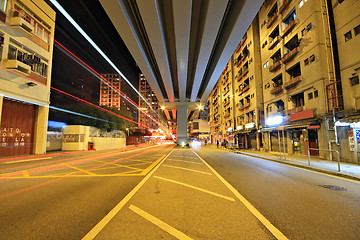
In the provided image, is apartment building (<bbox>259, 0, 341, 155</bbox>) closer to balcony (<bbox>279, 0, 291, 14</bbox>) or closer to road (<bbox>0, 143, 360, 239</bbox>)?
balcony (<bbox>279, 0, 291, 14</bbox>)

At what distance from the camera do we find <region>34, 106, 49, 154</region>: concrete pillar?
55.0 ft

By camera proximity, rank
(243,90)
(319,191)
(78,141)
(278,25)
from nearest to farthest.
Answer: (319,191)
(278,25)
(78,141)
(243,90)

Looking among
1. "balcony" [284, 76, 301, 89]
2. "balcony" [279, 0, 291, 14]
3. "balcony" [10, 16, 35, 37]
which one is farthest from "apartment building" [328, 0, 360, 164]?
"balcony" [10, 16, 35, 37]

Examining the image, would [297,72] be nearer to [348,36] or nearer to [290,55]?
[290,55]

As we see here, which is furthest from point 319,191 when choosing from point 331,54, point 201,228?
point 331,54

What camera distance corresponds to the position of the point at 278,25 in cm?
2156

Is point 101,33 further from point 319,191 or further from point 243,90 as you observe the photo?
point 243,90

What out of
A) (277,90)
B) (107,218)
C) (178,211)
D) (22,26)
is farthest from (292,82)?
(22,26)

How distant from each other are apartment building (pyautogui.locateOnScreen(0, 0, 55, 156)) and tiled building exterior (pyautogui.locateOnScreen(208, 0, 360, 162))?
22922 millimetres

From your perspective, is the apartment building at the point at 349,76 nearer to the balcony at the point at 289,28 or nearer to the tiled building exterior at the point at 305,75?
the tiled building exterior at the point at 305,75

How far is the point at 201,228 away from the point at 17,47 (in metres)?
20.6

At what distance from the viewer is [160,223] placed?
300cm

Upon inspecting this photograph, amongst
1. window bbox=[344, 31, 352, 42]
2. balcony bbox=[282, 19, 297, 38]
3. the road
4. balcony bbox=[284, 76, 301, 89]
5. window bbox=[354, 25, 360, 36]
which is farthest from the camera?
balcony bbox=[282, 19, 297, 38]

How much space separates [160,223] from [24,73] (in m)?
18.6
